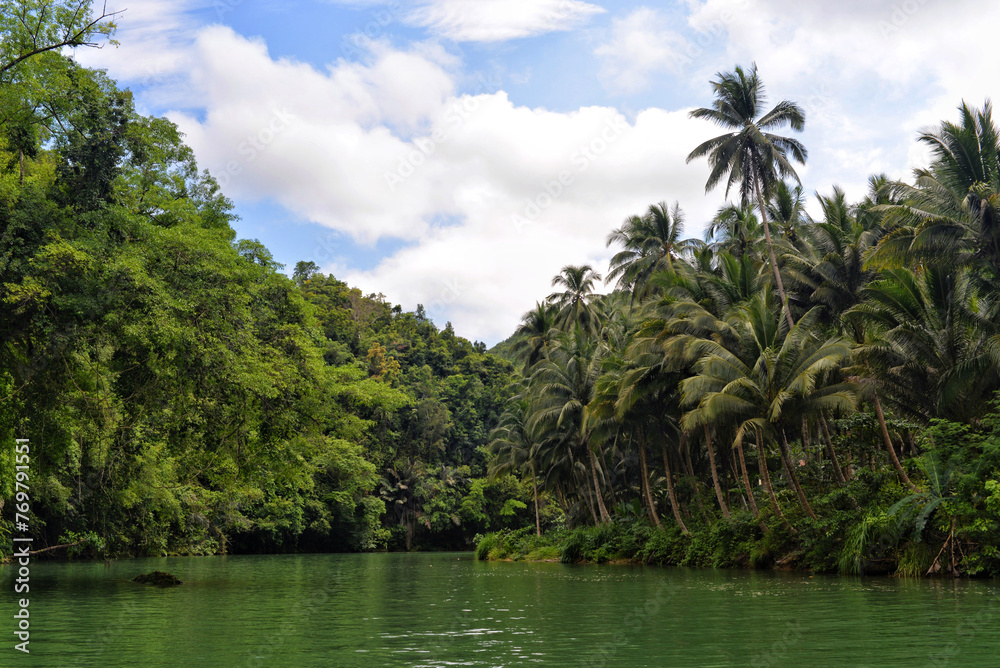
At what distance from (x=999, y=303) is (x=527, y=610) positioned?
14264 mm

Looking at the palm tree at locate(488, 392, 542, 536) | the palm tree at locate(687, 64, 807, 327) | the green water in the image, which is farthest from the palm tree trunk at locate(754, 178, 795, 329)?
the palm tree at locate(488, 392, 542, 536)

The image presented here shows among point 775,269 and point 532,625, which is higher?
point 775,269

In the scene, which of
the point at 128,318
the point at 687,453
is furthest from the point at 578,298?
the point at 128,318

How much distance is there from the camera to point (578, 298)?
56.3 m

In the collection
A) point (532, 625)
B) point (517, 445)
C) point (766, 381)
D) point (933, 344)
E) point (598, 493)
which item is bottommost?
point (532, 625)

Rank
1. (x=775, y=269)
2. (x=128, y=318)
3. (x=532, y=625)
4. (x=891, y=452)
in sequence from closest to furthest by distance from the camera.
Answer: (x=532, y=625) → (x=128, y=318) → (x=891, y=452) → (x=775, y=269)

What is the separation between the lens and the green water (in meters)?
8.91

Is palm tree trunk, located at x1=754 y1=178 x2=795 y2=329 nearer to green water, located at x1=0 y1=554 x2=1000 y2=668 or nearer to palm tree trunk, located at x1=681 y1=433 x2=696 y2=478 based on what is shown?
palm tree trunk, located at x1=681 y1=433 x2=696 y2=478

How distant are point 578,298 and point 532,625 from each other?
4486cm

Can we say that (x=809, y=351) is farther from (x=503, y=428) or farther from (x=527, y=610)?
(x=503, y=428)

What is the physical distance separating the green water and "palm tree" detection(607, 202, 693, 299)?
86.0ft

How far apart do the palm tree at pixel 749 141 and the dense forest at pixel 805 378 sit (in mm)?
86

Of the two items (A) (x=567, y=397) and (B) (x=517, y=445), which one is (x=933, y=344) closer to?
(A) (x=567, y=397)

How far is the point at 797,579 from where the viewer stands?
20906mm
